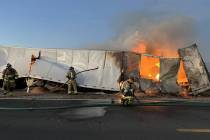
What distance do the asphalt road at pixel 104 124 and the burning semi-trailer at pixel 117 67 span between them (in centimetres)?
918

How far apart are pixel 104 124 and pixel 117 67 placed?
12.9 m

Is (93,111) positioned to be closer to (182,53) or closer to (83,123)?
(83,123)

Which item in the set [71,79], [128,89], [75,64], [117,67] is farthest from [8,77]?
[128,89]

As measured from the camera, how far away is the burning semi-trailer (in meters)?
21.8

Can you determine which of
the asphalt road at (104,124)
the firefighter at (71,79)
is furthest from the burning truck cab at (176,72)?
the asphalt road at (104,124)

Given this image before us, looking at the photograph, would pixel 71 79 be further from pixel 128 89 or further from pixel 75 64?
pixel 128 89

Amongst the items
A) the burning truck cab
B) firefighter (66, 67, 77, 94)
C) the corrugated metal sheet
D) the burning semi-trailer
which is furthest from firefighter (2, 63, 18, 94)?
the corrugated metal sheet

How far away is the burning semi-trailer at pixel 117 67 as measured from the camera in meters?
21.8

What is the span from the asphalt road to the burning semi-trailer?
9179mm

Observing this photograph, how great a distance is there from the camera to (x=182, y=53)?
21938 millimetres

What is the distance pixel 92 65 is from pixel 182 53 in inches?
208

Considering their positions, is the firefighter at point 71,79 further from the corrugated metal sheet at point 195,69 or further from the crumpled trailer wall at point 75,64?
the corrugated metal sheet at point 195,69

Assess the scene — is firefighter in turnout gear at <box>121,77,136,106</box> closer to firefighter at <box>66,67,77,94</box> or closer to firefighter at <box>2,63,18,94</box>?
firefighter at <box>66,67,77,94</box>

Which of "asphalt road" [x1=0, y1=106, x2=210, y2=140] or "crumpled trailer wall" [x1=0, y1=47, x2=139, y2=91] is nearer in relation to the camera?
"asphalt road" [x1=0, y1=106, x2=210, y2=140]
